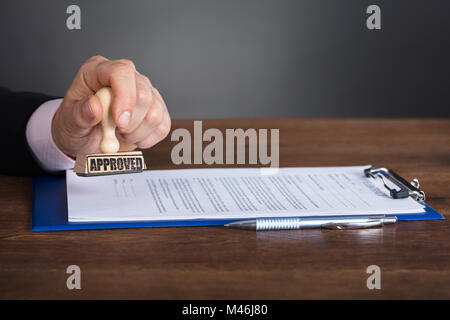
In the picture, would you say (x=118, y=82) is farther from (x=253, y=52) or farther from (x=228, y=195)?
(x=253, y=52)

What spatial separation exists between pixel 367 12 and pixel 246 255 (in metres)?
2.80

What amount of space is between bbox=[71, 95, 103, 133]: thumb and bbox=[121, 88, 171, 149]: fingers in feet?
0.35

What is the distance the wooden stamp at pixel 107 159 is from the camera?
0.80 metres

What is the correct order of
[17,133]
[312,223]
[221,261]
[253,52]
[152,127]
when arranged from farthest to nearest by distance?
[253,52], [17,133], [152,127], [312,223], [221,261]

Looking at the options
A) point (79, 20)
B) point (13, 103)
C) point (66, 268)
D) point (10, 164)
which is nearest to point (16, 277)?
point (66, 268)

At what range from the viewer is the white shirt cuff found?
1.02 metres

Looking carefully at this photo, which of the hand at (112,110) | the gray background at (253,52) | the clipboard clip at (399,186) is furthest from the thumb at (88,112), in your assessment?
the gray background at (253,52)

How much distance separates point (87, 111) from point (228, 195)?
228mm

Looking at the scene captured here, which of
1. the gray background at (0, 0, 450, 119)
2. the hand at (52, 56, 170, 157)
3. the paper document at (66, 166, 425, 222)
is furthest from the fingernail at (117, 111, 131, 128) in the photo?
the gray background at (0, 0, 450, 119)

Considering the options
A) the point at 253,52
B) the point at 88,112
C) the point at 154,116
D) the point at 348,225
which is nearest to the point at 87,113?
the point at 88,112

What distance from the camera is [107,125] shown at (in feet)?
2.79

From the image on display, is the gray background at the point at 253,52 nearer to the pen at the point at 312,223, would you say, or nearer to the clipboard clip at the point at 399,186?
the clipboard clip at the point at 399,186

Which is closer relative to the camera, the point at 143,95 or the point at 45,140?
the point at 143,95

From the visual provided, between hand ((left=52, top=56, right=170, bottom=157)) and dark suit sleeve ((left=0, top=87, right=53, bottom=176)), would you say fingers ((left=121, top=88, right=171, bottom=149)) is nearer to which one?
hand ((left=52, top=56, right=170, bottom=157))
